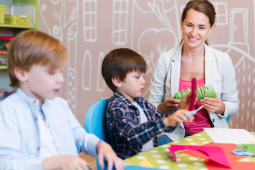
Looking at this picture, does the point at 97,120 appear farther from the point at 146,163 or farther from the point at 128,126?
the point at 146,163

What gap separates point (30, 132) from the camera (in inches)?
33.6

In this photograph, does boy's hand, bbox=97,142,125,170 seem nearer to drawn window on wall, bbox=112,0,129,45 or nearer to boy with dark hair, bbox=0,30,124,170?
boy with dark hair, bbox=0,30,124,170

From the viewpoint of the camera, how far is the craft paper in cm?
108

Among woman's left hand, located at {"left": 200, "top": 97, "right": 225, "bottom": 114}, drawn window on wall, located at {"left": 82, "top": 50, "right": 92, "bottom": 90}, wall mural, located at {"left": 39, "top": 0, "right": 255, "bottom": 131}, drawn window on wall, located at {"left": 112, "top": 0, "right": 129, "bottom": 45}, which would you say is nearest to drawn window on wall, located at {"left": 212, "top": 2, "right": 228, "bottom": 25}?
wall mural, located at {"left": 39, "top": 0, "right": 255, "bottom": 131}

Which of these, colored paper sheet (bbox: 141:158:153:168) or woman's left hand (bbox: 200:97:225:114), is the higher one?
woman's left hand (bbox: 200:97:225:114)

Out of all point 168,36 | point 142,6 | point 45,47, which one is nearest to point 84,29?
point 142,6

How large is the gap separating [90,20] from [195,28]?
146cm

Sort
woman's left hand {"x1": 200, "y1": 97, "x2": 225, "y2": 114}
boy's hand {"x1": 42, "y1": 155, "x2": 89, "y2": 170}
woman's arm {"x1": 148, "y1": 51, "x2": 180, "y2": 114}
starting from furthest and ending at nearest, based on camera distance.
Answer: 1. woman's arm {"x1": 148, "y1": 51, "x2": 180, "y2": 114}
2. woman's left hand {"x1": 200, "y1": 97, "x2": 225, "y2": 114}
3. boy's hand {"x1": 42, "y1": 155, "x2": 89, "y2": 170}

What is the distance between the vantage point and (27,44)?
2.76 feet

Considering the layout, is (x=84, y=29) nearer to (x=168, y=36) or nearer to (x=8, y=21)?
(x=8, y=21)

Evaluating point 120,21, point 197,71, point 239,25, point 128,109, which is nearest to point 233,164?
point 128,109

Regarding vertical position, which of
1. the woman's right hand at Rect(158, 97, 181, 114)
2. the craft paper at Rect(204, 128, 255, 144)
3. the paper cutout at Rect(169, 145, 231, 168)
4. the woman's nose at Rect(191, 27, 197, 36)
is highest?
the woman's nose at Rect(191, 27, 197, 36)

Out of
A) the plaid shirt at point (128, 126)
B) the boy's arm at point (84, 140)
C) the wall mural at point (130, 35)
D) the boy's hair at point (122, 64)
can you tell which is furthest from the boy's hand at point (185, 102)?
the wall mural at point (130, 35)

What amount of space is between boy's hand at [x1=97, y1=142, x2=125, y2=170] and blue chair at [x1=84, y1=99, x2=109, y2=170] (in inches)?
6.4
